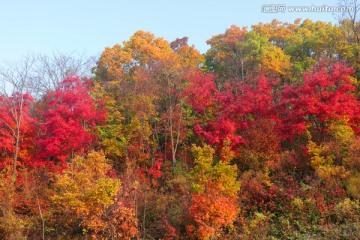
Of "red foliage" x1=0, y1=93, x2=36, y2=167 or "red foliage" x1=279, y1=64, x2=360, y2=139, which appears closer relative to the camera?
"red foliage" x1=279, y1=64, x2=360, y2=139

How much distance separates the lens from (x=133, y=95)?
2334 cm

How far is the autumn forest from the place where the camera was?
13609 millimetres

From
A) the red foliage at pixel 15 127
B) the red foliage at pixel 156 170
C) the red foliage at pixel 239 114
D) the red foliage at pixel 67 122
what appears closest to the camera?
the red foliage at pixel 239 114

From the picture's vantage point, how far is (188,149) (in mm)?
23078

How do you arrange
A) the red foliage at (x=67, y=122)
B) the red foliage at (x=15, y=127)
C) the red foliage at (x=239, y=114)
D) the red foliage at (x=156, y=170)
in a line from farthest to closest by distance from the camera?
the red foliage at (x=156, y=170) < the red foliage at (x=15, y=127) < the red foliage at (x=67, y=122) < the red foliage at (x=239, y=114)

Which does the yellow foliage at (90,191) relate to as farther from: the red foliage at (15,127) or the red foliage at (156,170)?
the red foliage at (15,127)

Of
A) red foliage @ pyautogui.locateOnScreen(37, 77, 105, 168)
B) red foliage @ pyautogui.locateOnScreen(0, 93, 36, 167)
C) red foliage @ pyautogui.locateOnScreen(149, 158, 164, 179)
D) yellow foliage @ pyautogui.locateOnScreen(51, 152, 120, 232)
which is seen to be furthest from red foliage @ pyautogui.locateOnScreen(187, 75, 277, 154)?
red foliage @ pyautogui.locateOnScreen(0, 93, 36, 167)

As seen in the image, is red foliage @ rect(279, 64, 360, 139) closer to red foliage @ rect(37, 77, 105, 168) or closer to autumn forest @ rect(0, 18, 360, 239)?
autumn forest @ rect(0, 18, 360, 239)

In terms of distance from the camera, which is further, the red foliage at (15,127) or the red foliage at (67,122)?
the red foliage at (15,127)

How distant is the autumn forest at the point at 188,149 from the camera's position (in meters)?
13.6

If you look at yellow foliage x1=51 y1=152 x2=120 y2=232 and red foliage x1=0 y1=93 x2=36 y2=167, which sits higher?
red foliage x1=0 y1=93 x2=36 y2=167

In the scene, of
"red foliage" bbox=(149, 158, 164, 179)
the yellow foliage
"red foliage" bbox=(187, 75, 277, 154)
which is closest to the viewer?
the yellow foliage

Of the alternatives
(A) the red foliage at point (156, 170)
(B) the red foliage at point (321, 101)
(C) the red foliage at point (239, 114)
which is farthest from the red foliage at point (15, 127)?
(B) the red foliage at point (321, 101)

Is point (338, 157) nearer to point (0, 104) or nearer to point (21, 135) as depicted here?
point (21, 135)
